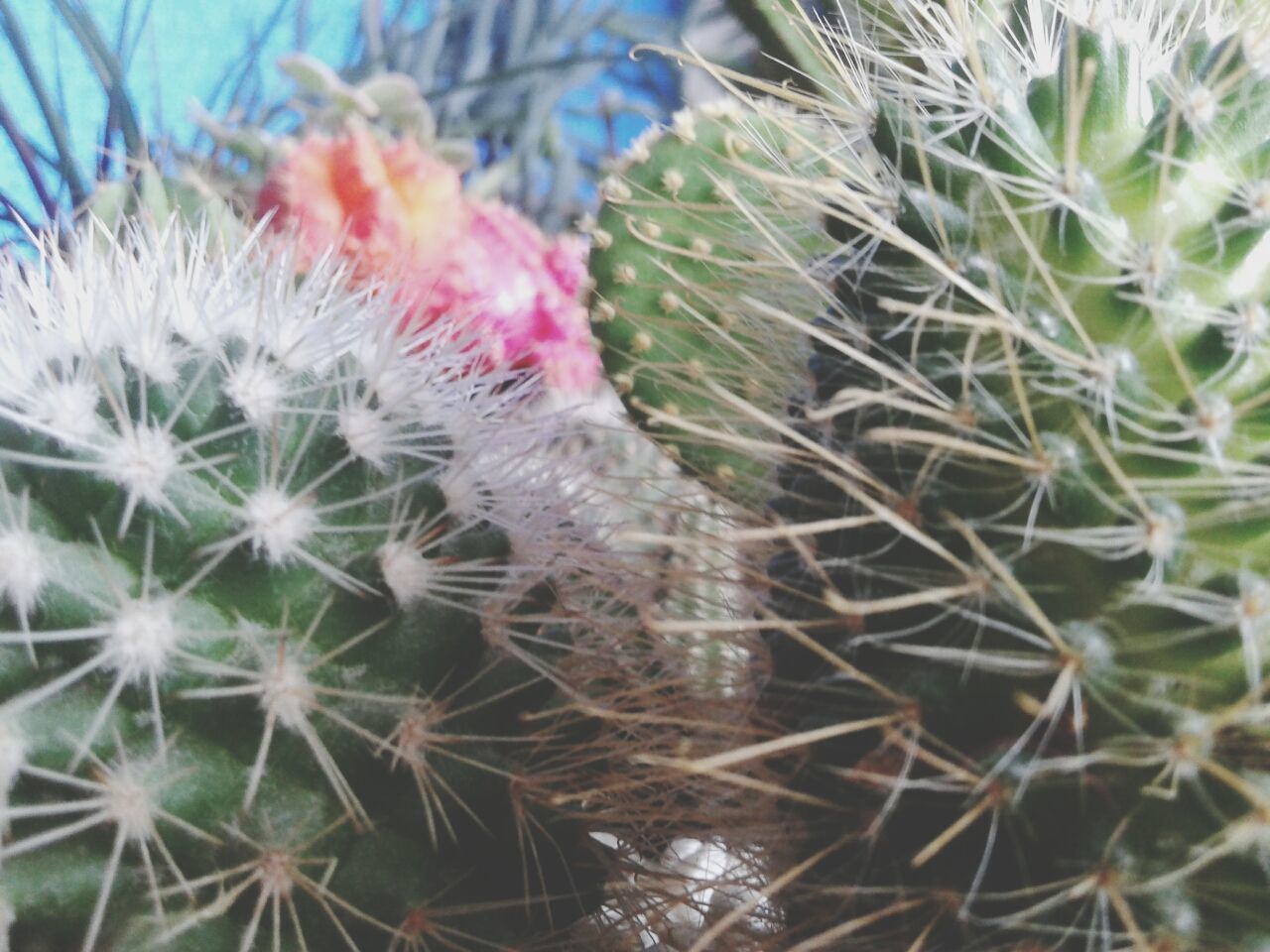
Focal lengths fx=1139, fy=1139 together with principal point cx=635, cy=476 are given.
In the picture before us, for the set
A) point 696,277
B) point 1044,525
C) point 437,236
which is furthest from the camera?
point 437,236

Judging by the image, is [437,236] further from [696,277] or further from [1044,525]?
[1044,525]

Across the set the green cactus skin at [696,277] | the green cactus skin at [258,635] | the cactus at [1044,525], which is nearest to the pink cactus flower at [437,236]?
the green cactus skin at [696,277]

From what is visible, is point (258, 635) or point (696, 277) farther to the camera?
point (696, 277)

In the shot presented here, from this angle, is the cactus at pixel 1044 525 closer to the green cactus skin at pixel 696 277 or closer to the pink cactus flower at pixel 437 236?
the green cactus skin at pixel 696 277

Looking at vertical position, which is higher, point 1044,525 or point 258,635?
point 1044,525

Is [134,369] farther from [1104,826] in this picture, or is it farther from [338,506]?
[1104,826]

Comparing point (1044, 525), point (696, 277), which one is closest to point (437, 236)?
point (696, 277)

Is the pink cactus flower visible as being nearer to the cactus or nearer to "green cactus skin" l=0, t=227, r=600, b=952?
"green cactus skin" l=0, t=227, r=600, b=952

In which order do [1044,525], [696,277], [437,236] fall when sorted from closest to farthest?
[1044,525], [696,277], [437,236]

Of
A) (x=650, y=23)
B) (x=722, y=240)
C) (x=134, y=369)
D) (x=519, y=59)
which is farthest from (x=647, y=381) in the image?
(x=650, y=23)
